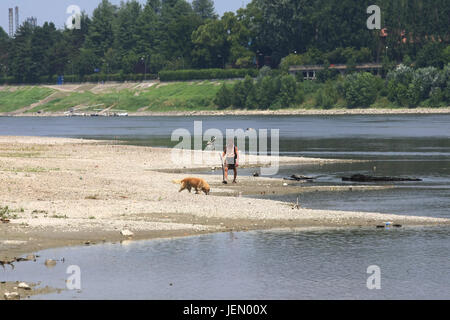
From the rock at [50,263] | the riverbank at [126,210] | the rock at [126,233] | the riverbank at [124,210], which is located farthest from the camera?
A: the rock at [126,233]

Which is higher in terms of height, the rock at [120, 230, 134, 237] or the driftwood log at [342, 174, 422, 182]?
the rock at [120, 230, 134, 237]

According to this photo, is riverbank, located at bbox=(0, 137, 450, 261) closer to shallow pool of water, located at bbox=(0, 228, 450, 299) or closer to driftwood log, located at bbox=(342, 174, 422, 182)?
shallow pool of water, located at bbox=(0, 228, 450, 299)

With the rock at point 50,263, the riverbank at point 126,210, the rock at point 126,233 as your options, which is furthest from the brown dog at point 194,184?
the rock at point 50,263

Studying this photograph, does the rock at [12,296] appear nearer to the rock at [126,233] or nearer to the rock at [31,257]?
the rock at [31,257]

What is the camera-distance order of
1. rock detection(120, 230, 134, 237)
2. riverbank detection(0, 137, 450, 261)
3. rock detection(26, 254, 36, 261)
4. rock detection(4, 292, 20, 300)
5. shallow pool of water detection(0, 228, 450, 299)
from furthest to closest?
1. rock detection(120, 230, 134, 237)
2. riverbank detection(0, 137, 450, 261)
3. rock detection(26, 254, 36, 261)
4. shallow pool of water detection(0, 228, 450, 299)
5. rock detection(4, 292, 20, 300)

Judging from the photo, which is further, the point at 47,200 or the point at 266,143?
the point at 266,143

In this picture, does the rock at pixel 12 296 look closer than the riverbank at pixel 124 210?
Yes

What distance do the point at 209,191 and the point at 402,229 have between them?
12078 millimetres

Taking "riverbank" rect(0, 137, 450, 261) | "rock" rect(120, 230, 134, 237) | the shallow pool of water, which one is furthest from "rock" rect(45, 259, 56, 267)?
"rock" rect(120, 230, 134, 237)

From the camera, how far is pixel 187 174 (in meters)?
54.1

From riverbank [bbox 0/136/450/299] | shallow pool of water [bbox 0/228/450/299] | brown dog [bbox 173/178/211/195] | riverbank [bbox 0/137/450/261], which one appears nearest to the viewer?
shallow pool of water [bbox 0/228/450/299]

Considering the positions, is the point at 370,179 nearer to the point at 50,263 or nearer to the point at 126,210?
the point at 126,210
